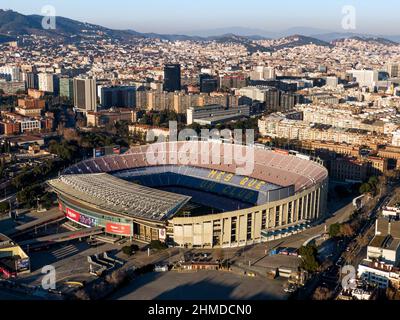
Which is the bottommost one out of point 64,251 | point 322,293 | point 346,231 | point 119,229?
point 64,251

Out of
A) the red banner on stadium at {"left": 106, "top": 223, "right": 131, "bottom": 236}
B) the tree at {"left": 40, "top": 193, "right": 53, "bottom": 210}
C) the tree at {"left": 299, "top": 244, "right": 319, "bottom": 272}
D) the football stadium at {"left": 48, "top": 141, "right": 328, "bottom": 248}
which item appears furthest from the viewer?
the tree at {"left": 40, "top": 193, "right": 53, "bottom": 210}

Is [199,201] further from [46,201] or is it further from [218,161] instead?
[46,201]

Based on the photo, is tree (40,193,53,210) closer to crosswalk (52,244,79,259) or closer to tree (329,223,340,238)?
crosswalk (52,244,79,259)

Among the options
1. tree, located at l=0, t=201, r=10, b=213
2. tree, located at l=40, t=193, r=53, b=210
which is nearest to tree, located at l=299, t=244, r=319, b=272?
tree, located at l=40, t=193, r=53, b=210

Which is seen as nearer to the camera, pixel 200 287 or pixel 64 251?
pixel 200 287

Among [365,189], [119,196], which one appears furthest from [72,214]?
[365,189]

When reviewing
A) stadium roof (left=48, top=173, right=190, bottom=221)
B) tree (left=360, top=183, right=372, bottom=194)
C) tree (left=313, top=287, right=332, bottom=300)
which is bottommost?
tree (left=313, top=287, right=332, bottom=300)

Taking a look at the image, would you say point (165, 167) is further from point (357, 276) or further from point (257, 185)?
point (357, 276)
